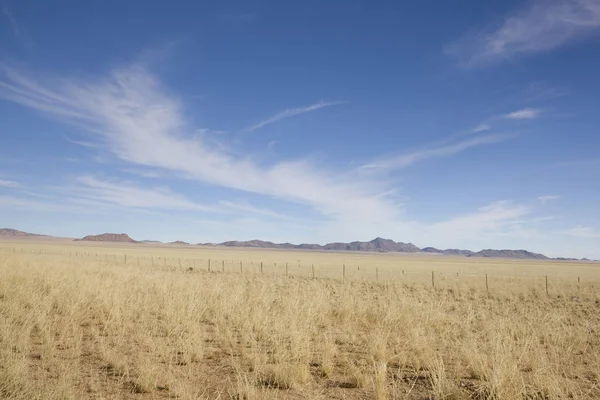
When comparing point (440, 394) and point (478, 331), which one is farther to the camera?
point (478, 331)

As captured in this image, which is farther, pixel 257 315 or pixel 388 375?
pixel 257 315

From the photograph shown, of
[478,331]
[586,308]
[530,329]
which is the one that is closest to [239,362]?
[478,331]

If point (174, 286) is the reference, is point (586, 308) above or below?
below

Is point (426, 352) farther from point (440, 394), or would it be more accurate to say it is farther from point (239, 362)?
point (239, 362)

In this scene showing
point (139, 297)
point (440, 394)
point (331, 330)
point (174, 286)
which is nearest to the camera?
point (440, 394)

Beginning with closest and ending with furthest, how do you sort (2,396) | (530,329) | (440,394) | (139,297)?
(2,396) < (440,394) < (530,329) < (139,297)

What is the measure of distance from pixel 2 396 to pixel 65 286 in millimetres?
7921

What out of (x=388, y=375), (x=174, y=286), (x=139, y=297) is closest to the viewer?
(x=388, y=375)

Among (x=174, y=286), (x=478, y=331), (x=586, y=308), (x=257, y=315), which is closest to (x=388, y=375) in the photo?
(x=257, y=315)

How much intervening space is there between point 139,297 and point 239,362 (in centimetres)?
565

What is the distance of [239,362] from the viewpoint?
678 centimetres

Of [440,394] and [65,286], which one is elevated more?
[65,286]

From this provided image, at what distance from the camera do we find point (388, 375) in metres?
6.53

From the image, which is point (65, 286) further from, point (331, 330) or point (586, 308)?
point (586, 308)
